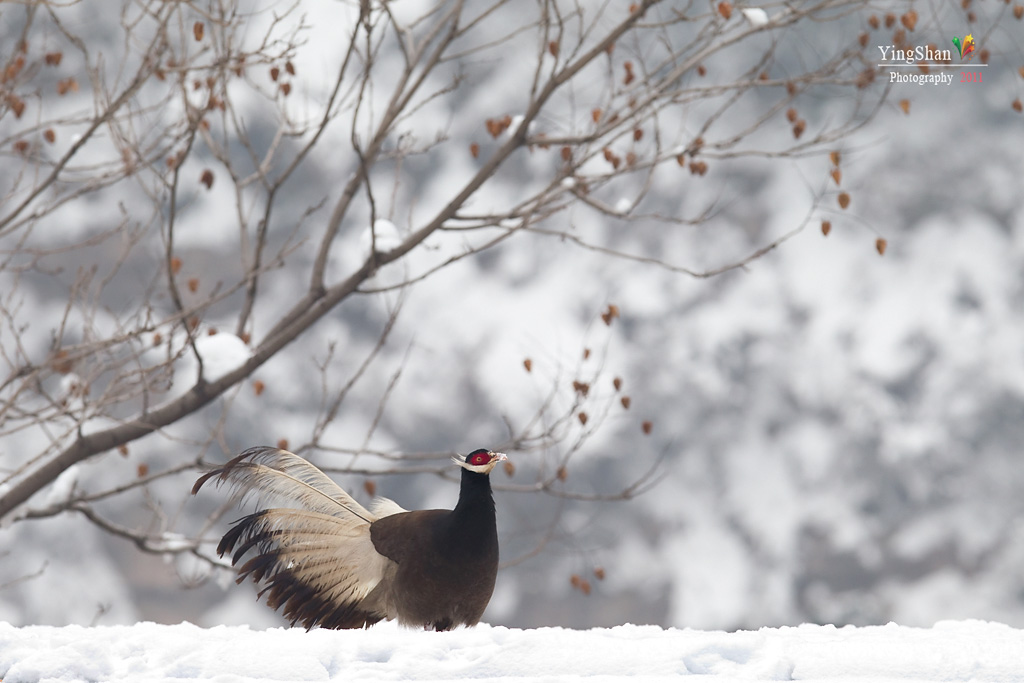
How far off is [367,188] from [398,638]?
8.74ft

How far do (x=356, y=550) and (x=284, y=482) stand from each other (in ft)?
1.36

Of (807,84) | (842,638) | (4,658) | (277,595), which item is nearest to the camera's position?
(4,658)

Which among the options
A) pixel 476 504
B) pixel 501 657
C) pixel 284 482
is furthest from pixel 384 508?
pixel 501 657

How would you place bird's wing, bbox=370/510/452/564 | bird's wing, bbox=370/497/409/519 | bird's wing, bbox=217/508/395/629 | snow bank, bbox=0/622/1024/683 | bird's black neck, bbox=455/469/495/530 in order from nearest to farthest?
snow bank, bbox=0/622/1024/683, bird's black neck, bbox=455/469/495/530, bird's wing, bbox=370/510/452/564, bird's wing, bbox=217/508/395/629, bird's wing, bbox=370/497/409/519

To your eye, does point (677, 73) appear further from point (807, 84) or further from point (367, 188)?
point (367, 188)

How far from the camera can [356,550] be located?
3693 millimetres

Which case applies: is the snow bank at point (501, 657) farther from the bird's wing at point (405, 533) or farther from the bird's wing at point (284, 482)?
the bird's wing at point (284, 482)

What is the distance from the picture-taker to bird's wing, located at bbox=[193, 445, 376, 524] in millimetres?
3471

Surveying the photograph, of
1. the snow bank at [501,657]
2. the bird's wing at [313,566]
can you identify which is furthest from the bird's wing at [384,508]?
the snow bank at [501,657]

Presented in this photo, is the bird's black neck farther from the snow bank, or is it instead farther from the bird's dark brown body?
the snow bank

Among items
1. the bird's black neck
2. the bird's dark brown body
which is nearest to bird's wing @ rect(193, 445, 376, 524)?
the bird's dark brown body

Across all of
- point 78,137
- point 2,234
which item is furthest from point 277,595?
point 78,137

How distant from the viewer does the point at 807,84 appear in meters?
5.99

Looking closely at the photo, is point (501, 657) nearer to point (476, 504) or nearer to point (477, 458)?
point (476, 504)
